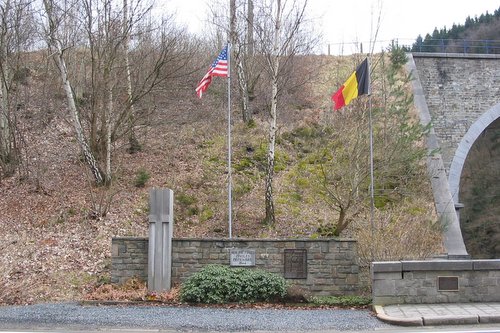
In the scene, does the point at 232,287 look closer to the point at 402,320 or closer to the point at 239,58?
the point at 402,320

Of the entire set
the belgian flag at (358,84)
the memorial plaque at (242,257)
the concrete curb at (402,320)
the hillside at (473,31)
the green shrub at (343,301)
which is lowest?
the green shrub at (343,301)

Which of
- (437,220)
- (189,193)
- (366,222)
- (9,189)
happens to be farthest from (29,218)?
(437,220)

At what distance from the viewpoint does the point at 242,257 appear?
12984 millimetres

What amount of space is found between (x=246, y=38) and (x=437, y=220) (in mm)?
13966

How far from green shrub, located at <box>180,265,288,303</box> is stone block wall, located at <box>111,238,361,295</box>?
34.4 inches

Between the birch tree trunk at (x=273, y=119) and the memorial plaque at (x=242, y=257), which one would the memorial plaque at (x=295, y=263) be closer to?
the memorial plaque at (x=242, y=257)

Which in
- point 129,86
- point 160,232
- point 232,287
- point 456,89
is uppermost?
point 456,89

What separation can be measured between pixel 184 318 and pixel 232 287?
2.07 meters

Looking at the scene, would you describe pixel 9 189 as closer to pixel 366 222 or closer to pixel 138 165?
pixel 138 165

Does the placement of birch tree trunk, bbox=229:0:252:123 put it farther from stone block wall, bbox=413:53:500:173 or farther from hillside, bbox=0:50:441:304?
stone block wall, bbox=413:53:500:173

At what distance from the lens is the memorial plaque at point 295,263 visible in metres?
12.9

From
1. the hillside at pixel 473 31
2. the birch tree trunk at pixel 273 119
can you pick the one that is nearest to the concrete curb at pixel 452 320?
the birch tree trunk at pixel 273 119

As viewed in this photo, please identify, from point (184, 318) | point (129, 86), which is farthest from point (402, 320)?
point (129, 86)

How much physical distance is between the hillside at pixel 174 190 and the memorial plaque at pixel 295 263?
1.63 m
